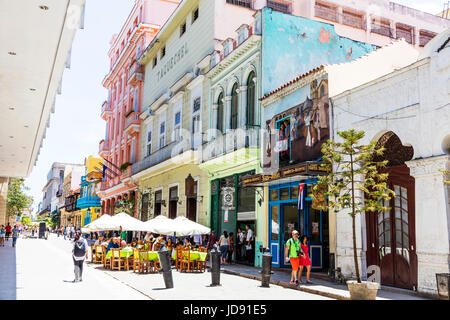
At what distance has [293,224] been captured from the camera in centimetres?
1666

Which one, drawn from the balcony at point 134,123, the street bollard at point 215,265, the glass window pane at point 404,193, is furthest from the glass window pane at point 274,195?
the balcony at point 134,123

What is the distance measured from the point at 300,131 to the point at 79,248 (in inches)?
321

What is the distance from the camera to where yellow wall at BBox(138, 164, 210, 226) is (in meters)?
22.8

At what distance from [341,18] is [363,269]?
78.5ft

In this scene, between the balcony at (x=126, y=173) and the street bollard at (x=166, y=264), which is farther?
the balcony at (x=126, y=173)

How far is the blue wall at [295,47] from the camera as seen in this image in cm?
1867

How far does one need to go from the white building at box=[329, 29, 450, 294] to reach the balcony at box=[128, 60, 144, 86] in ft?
78.3

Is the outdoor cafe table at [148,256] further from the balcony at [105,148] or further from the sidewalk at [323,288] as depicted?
the balcony at [105,148]

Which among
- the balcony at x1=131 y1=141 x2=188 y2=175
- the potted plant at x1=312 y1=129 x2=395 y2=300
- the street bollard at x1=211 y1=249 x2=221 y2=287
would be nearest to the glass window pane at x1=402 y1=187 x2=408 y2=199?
the potted plant at x1=312 y1=129 x2=395 y2=300

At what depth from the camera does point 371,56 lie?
16344mm

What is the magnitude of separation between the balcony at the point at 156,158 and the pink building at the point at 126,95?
1.90m
